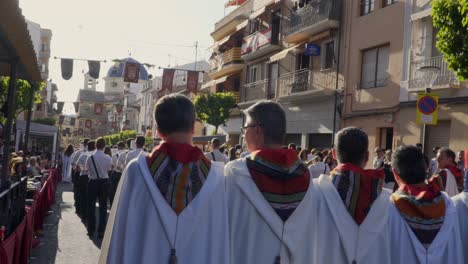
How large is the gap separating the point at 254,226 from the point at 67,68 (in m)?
27.4

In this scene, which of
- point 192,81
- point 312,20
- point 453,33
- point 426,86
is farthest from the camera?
point 192,81

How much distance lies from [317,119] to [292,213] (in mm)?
20829

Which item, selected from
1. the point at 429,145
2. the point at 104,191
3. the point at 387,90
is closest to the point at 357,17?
the point at 387,90

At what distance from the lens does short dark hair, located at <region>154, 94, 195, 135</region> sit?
3363 millimetres

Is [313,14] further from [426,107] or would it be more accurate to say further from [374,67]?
[426,107]

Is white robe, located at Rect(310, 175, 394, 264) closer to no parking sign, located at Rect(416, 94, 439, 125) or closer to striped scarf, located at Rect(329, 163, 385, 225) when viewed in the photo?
striped scarf, located at Rect(329, 163, 385, 225)

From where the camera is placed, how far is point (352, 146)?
3805 mm

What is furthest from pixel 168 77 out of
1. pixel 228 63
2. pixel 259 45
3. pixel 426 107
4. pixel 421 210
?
pixel 421 210

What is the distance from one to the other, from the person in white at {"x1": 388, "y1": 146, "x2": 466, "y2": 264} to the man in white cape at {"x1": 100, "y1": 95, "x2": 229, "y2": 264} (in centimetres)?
128

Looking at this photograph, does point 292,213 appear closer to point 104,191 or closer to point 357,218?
point 357,218

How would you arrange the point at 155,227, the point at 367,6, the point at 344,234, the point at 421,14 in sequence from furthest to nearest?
the point at 367,6
the point at 421,14
the point at 344,234
the point at 155,227

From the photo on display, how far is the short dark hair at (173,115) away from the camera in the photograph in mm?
3363

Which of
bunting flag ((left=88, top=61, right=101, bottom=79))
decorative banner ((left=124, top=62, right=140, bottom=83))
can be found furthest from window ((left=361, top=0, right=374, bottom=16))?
decorative banner ((left=124, top=62, right=140, bottom=83))

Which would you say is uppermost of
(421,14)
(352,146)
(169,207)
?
(421,14)
